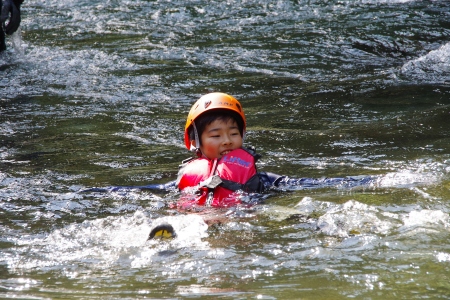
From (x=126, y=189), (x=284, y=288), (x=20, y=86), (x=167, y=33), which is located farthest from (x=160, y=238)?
(x=167, y=33)

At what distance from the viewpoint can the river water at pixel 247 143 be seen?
13.1ft

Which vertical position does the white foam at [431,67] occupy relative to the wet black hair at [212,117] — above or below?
above

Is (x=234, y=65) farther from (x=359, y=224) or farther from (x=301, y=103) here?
(x=359, y=224)

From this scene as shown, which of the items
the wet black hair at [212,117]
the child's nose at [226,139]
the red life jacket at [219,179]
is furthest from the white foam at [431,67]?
the red life jacket at [219,179]

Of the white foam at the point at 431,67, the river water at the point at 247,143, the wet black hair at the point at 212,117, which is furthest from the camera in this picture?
the white foam at the point at 431,67

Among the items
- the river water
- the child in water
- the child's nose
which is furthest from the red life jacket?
the river water

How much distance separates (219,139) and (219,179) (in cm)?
53

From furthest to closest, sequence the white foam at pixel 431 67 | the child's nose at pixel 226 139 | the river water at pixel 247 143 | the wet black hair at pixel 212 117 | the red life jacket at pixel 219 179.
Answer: the white foam at pixel 431 67
the wet black hair at pixel 212 117
the child's nose at pixel 226 139
the red life jacket at pixel 219 179
the river water at pixel 247 143

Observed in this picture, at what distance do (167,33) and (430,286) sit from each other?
11.4 meters

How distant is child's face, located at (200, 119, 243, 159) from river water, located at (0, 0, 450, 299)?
56 cm

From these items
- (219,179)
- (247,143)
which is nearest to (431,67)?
(247,143)

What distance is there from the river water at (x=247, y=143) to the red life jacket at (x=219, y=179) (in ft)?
0.85

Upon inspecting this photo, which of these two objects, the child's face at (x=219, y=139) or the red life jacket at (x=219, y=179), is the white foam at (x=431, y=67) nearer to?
the child's face at (x=219, y=139)

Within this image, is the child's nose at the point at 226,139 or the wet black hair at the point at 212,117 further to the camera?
the wet black hair at the point at 212,117
